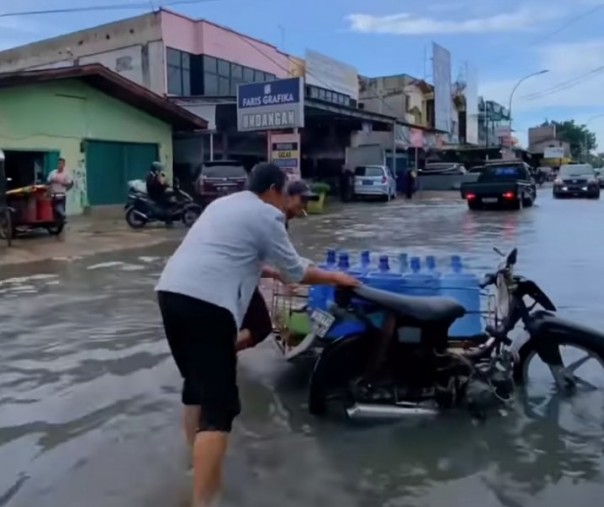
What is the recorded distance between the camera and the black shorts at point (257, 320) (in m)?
4.56

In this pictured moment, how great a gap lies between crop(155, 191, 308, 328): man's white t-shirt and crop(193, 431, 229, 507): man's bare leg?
1.76 ft

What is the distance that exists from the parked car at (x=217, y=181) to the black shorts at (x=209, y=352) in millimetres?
20119

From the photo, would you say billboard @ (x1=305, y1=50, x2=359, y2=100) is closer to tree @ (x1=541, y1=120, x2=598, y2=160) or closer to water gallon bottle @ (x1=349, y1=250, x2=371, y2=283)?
water gallon bottle @ (x1=349, y1=250, x2=371, y2=283)

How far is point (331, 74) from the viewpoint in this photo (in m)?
42.2

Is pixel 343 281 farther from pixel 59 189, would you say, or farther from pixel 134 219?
pixel 134 219

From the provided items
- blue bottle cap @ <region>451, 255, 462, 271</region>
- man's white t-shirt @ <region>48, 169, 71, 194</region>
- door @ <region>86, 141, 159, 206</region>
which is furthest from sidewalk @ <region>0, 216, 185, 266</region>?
blue bottle cap @ <region>451, 255, 462, 271</region>

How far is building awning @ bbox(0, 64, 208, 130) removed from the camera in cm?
2029

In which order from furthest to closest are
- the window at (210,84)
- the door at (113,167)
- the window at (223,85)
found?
the window at (223,85), the window at (210,84), the door at (113,167)

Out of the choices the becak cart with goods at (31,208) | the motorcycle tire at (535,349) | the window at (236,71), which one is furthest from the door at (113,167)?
the motorcycle tire at (535,349)

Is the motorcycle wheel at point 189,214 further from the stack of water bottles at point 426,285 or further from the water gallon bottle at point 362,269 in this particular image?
the stack of water bottles at point 426,285

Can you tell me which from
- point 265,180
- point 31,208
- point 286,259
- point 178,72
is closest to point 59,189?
point 31,208

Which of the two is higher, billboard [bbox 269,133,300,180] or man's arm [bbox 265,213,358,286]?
billboard [bbox 269,133,300,180]

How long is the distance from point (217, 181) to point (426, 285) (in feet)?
62.4

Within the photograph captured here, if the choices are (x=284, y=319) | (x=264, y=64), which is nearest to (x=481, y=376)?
(x=284, y=319)
